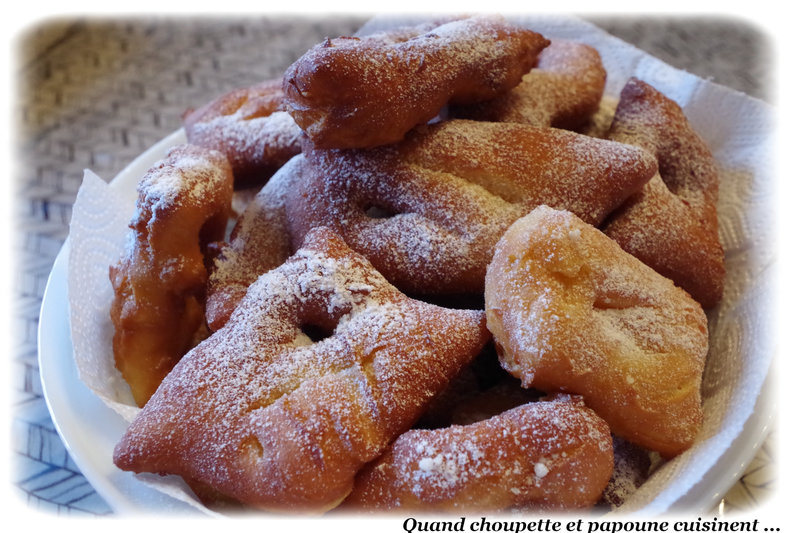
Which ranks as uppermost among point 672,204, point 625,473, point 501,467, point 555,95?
point 555,95

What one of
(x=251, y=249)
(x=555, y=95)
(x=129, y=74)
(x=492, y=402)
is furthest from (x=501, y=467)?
(x=129, y=74)

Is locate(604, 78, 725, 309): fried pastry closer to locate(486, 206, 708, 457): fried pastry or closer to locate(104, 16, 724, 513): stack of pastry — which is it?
locate(104, 16, 724, 513): stack of pastry

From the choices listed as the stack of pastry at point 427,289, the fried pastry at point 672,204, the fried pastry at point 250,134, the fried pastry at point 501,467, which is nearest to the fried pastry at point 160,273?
the stack of pastry at point 427,289

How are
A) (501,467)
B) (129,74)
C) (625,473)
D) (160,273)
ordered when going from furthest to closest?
(129,74) → (160,273) → (625,473) → (501,467)

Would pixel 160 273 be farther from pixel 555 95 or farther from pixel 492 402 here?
pixel 555 95

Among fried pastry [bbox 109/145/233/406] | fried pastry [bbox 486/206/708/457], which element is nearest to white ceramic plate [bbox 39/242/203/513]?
fried pastry [bbox 109/145/233/406]

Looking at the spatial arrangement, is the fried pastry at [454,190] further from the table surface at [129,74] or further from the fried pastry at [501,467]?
the table surface at [129,74]

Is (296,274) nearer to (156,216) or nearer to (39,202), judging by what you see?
(156,216)
